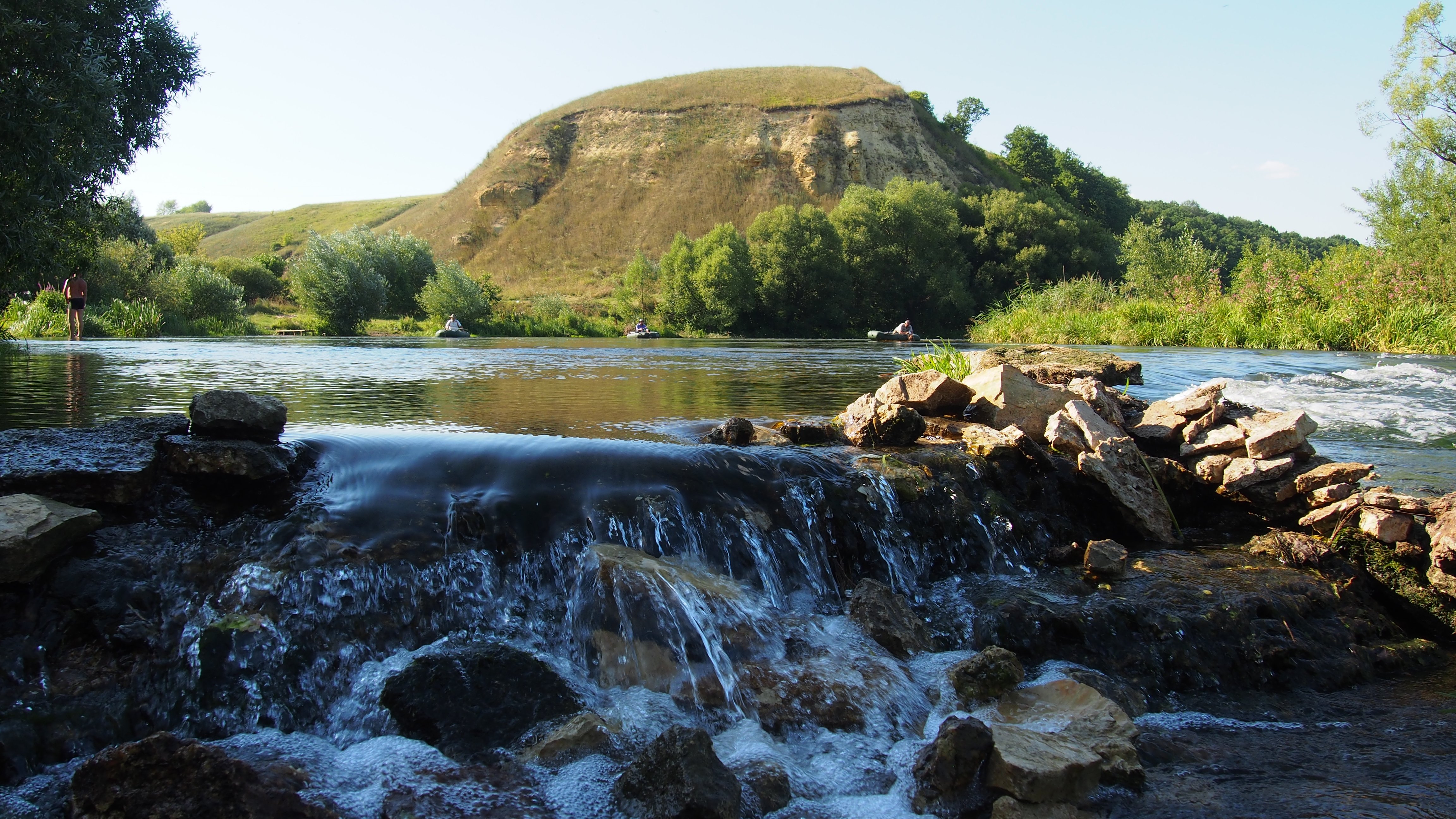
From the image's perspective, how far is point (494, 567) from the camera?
16.7 feet

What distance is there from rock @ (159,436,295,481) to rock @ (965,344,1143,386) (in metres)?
7.86

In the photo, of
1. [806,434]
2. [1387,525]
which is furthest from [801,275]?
[1387,525]

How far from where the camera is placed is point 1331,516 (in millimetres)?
6004

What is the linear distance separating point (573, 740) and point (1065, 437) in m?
5.20

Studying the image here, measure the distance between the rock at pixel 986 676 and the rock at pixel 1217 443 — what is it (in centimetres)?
386

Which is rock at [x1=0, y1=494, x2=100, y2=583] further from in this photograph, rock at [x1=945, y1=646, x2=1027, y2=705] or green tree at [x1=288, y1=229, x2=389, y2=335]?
green tree at [x1=288, y1=229, x2=389, y2=335]

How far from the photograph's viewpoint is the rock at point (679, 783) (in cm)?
322

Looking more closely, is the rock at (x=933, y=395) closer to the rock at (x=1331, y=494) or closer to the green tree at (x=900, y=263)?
the rock at (x=1331, y=494)

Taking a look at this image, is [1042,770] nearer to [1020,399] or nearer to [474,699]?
[474,699]

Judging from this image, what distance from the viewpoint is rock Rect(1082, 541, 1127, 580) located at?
568 cm

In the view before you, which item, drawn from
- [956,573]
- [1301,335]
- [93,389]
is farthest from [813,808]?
[1301,335]

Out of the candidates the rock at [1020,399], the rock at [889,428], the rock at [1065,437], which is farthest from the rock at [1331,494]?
the rock at [889,428]

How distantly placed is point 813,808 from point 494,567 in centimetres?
252

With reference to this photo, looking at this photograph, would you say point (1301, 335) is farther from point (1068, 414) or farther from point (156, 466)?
point (156, 466)
